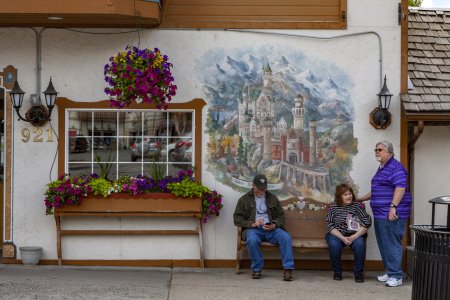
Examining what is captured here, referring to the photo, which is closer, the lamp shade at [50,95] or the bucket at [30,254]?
the lamp shade at [50,95]

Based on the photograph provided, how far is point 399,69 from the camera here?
34.7ft

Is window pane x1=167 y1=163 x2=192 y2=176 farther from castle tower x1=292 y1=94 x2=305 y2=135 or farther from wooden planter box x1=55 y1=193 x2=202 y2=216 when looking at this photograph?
castle tower x1=292 y1=94 x2=305 y2=135

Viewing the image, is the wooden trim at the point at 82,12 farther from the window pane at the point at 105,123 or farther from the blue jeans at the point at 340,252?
the blue jeans at the point at 340,252

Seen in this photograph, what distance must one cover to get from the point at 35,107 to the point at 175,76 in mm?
1818

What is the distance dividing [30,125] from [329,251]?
409 centimetres

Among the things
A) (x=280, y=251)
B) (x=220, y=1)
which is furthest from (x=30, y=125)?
(x=280, y=251)

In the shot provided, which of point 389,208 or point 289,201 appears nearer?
point 389,208

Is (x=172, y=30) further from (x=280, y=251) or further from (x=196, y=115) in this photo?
(x=280, y=251)

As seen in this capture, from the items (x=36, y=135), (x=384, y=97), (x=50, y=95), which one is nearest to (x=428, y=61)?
(x=384, y=97)

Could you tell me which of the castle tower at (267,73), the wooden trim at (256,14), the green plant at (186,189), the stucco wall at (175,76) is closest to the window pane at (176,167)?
the stucco wall at (175,76)

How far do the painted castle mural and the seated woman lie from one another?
561mm

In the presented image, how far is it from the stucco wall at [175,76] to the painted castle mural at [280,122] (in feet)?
0.44

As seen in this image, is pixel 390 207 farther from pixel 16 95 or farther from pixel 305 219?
pixel 16 95

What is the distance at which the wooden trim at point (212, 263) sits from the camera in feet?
34.3
